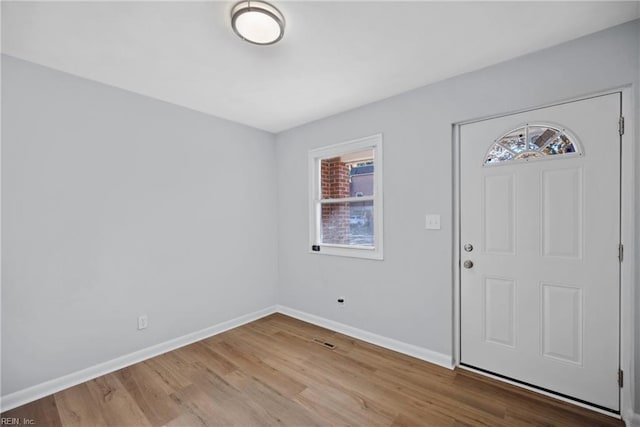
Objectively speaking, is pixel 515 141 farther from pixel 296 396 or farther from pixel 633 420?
pixel 296 396

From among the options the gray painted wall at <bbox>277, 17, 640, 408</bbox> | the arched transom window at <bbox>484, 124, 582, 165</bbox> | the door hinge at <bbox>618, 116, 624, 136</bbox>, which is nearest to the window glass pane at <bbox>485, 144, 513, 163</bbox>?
the arched transom window at <bbox>484, 124, 582, 165</bbox>

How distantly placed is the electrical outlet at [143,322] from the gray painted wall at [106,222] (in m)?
0.04

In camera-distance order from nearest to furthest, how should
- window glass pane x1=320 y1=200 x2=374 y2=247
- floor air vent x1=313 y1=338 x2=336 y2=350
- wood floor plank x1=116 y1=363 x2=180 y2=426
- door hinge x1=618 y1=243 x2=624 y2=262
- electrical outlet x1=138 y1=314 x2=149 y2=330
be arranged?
door hinge x1=618 y1=243 x2=624 y2=262 → wood floor plank x1=116 y1=363 x2=180 y2=426 → electrical outlet x1=138 y1=314 x2=149 y2=330 → floor air vent x1=313 y1=338 x2=336 y2=350 → window glass pane x1=320 y1=200 x2=374 y2=247

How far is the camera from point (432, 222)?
8.27ft

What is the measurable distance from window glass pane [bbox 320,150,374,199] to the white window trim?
78mm

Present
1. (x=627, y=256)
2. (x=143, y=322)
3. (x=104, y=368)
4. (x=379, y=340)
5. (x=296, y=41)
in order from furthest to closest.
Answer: (x=379, y=340) → (x=143, y=322) → (x=104, y=368) → (x=296, y=41) → (x=627, y=256)

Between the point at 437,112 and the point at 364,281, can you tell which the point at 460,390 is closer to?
the point at 364,281

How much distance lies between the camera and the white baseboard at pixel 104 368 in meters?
1.98

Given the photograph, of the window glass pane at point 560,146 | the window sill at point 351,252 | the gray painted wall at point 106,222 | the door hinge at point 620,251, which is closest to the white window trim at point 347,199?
the window sill at point 351,252

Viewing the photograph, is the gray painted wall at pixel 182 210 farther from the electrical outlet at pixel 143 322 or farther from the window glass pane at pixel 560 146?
the window glass pane at pixel 560 146

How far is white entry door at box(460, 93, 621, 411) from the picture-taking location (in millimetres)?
1840

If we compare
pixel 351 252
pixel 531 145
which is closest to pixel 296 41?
pixel 531 145

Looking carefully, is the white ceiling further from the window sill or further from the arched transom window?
the window sill

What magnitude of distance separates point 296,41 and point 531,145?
1883 millimetres
